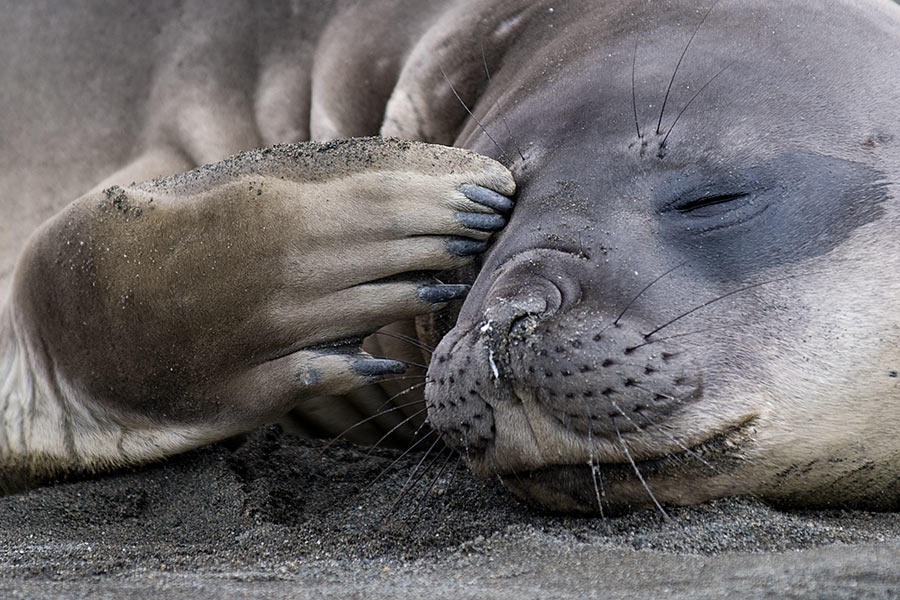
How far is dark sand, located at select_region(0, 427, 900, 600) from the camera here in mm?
1931

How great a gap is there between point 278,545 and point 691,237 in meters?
1.13

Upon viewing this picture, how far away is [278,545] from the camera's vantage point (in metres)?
2.36

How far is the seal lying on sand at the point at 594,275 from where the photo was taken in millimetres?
2301

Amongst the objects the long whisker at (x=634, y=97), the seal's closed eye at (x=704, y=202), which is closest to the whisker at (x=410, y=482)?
the seal's closed eye at (x=704, y=202)

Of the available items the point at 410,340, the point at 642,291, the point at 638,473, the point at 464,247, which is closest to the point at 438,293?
the point at 464,247

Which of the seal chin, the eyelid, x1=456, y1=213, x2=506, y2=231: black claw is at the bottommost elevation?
the seal chin

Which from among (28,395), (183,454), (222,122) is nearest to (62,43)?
(222,122)

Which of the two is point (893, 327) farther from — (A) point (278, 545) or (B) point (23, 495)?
(B) point (23, 495)

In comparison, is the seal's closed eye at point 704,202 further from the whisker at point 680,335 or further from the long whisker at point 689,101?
the whisker at point 680,335

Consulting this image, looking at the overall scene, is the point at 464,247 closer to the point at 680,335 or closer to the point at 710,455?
the point at 680,335

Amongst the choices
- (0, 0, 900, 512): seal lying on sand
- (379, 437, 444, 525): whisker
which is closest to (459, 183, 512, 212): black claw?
(0, 0, 900, 512): seal lying on sand

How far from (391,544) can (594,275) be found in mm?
728

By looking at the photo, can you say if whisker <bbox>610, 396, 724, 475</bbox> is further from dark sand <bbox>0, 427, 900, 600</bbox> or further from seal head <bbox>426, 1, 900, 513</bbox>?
dark sand <bbox>0, 427, 900, 600</bbox>

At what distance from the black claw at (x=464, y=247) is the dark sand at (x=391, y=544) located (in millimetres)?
568
